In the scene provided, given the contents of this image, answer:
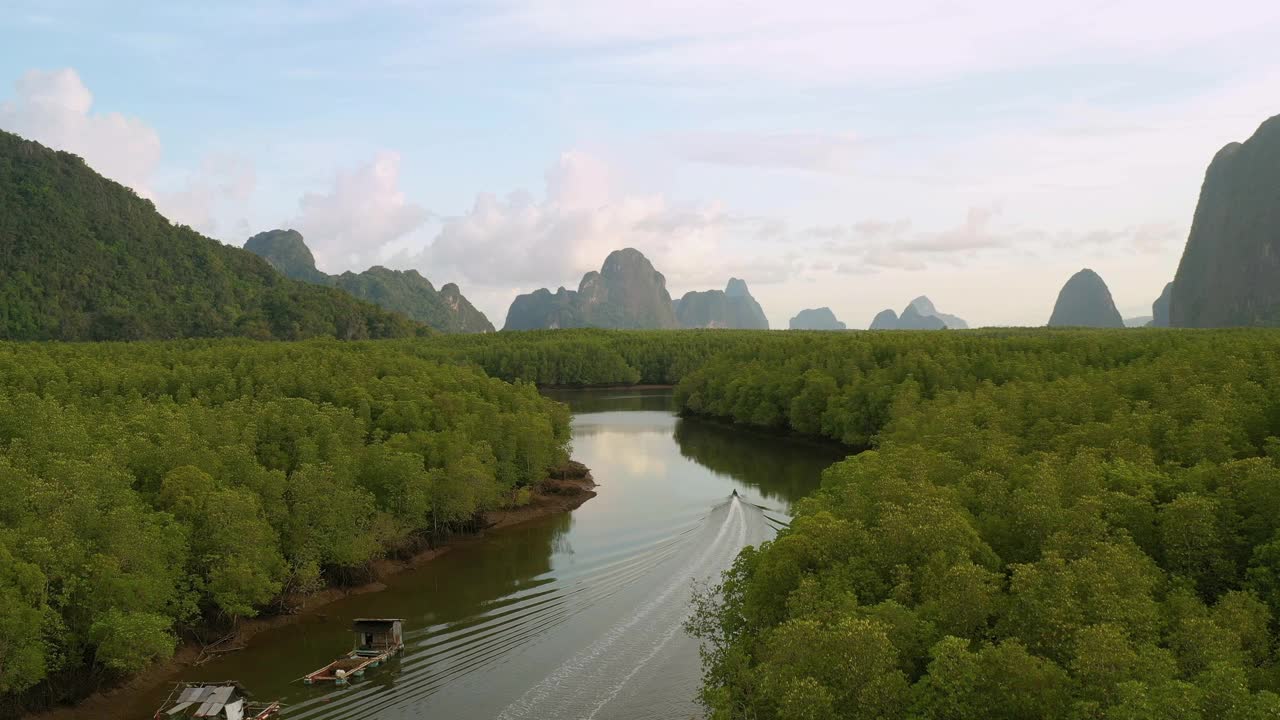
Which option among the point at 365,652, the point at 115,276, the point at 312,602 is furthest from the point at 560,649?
the point at 115,276

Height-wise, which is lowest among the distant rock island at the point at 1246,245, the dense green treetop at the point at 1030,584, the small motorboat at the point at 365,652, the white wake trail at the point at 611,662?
the white wake trail at the point at 611,662

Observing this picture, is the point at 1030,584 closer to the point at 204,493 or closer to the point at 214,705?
the point at 214,705

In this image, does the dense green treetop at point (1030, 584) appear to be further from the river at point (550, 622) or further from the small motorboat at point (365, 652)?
the small motorboat at point (365, 652)

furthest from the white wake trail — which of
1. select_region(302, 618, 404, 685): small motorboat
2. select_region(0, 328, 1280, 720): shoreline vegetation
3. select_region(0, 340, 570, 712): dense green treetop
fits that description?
select_region(0, 340, 570, 712): dense green treetop

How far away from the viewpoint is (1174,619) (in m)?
19.0

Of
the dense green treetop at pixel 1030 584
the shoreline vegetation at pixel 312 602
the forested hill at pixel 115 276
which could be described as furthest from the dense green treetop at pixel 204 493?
the forested hill at pixel 115 276

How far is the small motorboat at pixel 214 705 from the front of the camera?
24.3 metres

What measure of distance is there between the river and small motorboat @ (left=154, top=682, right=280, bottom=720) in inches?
35.5

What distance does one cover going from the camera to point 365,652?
2886cm

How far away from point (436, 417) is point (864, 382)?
3823cm

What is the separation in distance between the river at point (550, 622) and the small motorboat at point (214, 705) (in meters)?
0.90

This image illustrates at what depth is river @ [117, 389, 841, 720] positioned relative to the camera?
87.3 feet

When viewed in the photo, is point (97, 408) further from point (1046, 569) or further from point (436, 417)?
point (1046, 569)

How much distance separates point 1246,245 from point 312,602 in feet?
663
